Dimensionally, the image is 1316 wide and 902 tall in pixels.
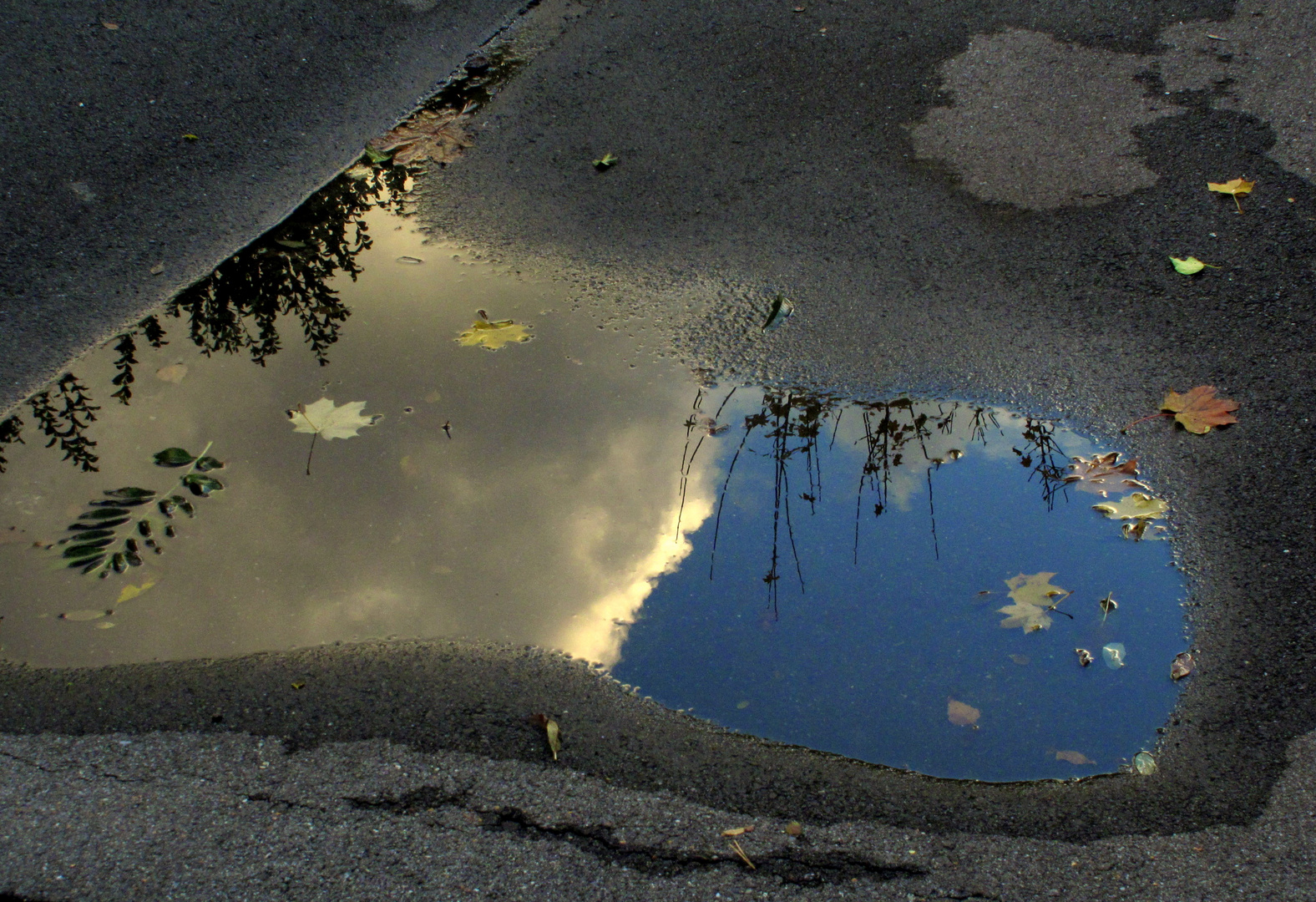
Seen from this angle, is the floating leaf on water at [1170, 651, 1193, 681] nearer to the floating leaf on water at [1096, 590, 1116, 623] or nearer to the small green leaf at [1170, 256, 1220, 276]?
the floating leaf on water at [1096, 590, 1116, 623]

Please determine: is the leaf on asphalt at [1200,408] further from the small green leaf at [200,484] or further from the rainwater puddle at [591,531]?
the small green leaf at [200,484]

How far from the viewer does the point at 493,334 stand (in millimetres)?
3467

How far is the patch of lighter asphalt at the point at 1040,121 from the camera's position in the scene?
12.9 feet

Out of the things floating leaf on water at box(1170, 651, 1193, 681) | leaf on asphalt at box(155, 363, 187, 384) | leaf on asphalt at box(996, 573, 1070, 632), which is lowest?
floating leaf on water at box(1170, 651, 1193, 681)

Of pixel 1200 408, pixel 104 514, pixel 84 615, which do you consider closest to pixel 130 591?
pixel 84 615

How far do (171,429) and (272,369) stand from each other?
425 millimetres

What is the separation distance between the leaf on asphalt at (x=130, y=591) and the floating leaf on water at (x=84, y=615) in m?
0.04

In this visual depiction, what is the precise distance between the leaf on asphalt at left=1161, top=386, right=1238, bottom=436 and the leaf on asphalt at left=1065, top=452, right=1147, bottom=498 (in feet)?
0.89

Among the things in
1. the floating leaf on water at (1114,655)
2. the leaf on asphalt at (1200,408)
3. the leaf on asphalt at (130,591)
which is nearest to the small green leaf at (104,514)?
the leaf on asphalt at (130,591)

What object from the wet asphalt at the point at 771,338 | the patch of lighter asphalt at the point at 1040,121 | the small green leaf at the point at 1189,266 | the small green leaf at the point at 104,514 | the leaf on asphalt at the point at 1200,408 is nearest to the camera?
the wet asphalt at the point at 771,338

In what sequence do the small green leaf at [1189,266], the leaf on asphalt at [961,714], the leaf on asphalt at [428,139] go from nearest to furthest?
the leaf on asphalt at [961,714] < the small green leaf at [1189,266] < the leaf on asphalt at [428,139]

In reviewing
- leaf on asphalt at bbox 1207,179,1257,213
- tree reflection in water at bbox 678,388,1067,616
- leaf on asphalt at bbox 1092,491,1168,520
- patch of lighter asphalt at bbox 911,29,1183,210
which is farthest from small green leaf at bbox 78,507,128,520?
leaf on asphalt at bbox 1207,179,1257,213

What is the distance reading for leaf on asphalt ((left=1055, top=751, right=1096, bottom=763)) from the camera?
2199 millimetres

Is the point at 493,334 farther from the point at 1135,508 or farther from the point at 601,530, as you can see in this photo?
the point at 1135,508
